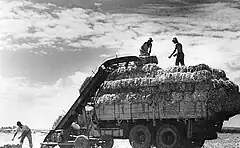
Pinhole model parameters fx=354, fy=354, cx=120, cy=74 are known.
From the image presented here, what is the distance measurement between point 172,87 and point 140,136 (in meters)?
3.23

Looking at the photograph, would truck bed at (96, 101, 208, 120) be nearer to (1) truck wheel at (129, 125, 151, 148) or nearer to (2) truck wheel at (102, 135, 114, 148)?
(1) truck wheel at (129, 125, 151, 148)

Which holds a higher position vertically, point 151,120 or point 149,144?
point 151,120

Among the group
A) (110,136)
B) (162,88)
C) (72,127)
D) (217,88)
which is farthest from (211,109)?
(72,127)

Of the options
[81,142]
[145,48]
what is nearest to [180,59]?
[145,48]

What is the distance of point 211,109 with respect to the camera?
55.3 ft

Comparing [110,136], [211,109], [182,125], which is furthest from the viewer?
[110,136]

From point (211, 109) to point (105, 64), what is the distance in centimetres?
633

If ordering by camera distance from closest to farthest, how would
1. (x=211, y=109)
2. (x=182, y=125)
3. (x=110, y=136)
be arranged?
(x=211, y=109) < (x=182, y=125) < (x=110, y=136)

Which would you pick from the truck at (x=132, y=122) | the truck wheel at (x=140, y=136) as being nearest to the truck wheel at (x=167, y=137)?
the truck at (x=132, y=122)

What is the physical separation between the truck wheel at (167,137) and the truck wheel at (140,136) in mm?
596

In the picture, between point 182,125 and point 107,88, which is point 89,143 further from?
point 182,125

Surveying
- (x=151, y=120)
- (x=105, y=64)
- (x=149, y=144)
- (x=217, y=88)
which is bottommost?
(x=149, y=144)

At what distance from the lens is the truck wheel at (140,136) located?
1834cm

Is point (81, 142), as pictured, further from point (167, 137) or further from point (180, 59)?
point (180, 59)
